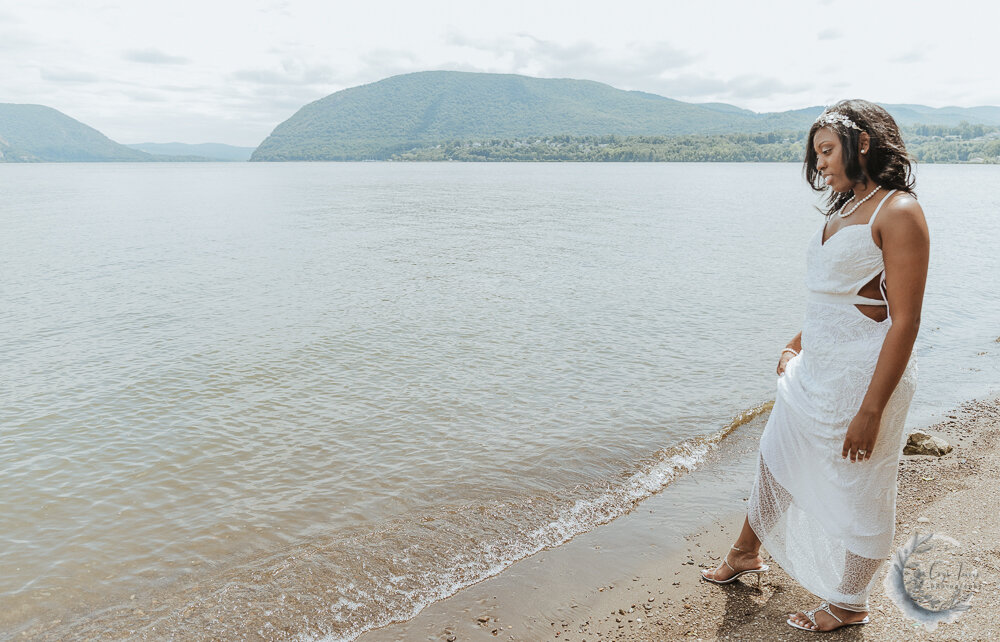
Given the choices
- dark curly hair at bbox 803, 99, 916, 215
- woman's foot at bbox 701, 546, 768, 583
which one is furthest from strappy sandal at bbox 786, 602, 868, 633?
dark curly hair at bbox 803, 99, 916, 215

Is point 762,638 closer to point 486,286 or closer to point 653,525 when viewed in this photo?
point 653,525

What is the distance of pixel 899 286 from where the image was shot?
11.1 ft

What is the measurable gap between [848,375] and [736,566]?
2059mm

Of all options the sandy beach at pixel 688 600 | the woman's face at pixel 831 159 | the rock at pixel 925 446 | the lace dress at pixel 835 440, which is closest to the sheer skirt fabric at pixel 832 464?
the lace dress at pixel 835 440

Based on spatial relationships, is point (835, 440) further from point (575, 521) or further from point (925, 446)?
point (925, 446)

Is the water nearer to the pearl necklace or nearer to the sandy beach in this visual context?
the sandy beach

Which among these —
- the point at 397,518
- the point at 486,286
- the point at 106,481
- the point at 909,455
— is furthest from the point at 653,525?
the point at 486,286

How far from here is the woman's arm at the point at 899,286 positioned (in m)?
3.31

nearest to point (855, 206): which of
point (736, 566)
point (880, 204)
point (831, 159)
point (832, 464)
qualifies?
point (880, 204)

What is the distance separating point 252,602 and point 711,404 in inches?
290

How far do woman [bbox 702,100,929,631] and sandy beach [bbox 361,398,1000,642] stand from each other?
36 centimetres

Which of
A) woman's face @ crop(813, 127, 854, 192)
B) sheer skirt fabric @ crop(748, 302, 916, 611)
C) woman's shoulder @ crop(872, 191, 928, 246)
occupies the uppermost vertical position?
woman's face @ crop(813, 127, 854, 192)

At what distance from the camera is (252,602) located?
551cm

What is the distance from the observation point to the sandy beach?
440 cm
